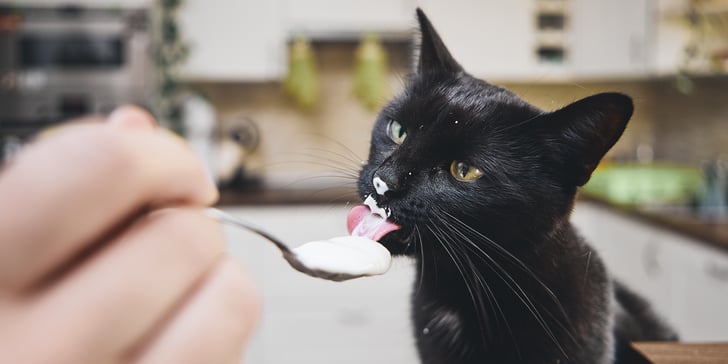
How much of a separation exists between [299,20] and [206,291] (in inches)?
111

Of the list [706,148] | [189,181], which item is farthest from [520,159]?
[706,148]

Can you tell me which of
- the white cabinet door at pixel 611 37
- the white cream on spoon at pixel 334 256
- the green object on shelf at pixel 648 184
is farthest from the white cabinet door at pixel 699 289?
the white cream on spoon at pixel 334 256

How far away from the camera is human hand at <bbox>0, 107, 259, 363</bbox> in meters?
0.18

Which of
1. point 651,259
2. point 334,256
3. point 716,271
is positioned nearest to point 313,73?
point 651,259

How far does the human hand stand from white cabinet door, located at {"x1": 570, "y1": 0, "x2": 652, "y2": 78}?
9.64ft

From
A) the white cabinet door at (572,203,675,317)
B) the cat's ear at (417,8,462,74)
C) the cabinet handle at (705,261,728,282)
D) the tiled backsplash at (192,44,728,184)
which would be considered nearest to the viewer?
the cat's ear at (417,8,462,74)

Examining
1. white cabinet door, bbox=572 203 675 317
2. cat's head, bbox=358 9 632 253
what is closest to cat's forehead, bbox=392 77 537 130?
cat's head, bbox=358 9 632 253

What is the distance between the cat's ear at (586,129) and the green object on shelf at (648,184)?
2286 millimetres

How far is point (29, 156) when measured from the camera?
0.59ft

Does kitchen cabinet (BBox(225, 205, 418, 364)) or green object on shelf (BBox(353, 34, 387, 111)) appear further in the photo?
green object on shelf (BBox(353, 34, 387, 111))

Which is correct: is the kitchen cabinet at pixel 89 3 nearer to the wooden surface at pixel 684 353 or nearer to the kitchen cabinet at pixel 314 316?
the kitchen cabinet at pixel 314 316

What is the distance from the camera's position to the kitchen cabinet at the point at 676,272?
1736 millimetres

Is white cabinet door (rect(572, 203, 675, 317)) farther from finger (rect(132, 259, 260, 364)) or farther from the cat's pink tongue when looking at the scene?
finger (rect(132, 259, 260, 364))

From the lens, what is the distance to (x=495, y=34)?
2.92m
